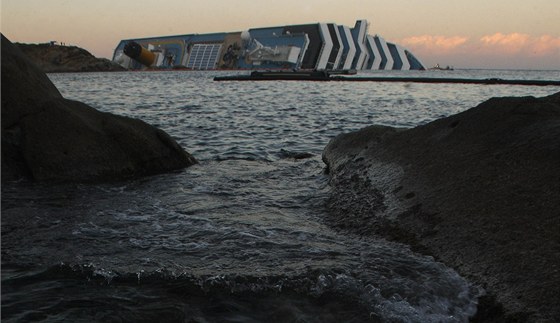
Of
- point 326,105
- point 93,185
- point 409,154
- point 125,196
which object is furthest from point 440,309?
point 326,105

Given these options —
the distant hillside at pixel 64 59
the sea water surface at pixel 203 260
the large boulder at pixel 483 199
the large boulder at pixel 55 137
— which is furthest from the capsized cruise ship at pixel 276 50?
the large boulder at pixel 483 199

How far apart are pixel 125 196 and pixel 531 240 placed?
448 centimetres

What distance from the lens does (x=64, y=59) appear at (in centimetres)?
10312

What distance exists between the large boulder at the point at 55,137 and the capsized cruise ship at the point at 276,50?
8537 centimetres

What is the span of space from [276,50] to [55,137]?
293 ft

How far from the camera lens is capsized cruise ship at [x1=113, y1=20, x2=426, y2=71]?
93500 millimetres

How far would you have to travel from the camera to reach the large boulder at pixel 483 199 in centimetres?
274

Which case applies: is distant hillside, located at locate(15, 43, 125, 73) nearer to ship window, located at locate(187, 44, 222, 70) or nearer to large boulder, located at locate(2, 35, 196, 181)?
ship window, located at locate(187, 44, 222, 70)

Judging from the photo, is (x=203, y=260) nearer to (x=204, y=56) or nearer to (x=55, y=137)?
(x=55, y=137)

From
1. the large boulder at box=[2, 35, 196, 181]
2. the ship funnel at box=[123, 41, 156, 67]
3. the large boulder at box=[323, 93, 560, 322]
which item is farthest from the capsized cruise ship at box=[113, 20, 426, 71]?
the large boulder at box=[323, 93, 560, 322]

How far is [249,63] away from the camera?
103m

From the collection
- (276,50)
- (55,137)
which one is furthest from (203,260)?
(276,50)

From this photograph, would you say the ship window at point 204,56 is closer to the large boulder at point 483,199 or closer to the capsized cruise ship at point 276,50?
the capsized cruise ship at point 276,50

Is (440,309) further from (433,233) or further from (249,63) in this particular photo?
(249,63)
